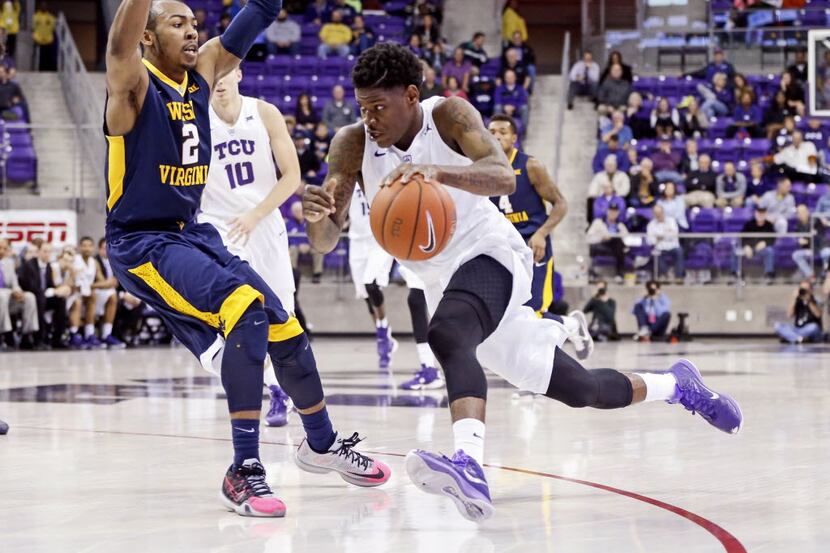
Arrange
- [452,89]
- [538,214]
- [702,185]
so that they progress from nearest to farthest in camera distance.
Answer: [538,214]
[702,185]
[452,89]

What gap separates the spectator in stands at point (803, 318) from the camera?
651 inches

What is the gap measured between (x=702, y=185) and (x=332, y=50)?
7.06 m

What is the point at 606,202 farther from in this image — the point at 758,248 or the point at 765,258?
the point at 765,258

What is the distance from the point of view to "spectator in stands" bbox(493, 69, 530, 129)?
2030cm

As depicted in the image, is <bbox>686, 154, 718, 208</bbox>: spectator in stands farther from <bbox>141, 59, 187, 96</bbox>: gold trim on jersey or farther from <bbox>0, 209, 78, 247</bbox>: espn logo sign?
<bbox>141, 59, 187, 96</bbox>: gold trim on jersey

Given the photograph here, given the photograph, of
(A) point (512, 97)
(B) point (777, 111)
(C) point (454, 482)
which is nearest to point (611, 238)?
(A) point (512, 97)

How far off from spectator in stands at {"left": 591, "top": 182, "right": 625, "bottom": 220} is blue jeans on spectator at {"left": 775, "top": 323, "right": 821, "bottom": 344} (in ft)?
9.06

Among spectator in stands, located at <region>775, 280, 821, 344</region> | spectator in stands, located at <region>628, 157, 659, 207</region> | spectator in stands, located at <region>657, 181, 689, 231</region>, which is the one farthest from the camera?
spectator in stands, located at <region>628, 157, 659, 207</region>

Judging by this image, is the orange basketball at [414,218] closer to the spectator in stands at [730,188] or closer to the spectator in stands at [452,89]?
the spectator in stands at [730,188]

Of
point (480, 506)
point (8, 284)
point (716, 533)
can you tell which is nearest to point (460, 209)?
point (480, 506)

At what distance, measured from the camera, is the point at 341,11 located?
72.6ft

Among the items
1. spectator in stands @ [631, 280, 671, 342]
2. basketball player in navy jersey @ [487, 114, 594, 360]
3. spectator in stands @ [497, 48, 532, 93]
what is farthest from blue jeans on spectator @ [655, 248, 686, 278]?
basketball player in navy jersey @ [487, 114, 594, 360]

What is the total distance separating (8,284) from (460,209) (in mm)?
11309

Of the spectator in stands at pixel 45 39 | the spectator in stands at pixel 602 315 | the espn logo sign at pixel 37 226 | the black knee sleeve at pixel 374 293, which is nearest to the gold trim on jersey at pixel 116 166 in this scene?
the black knee sleeve at pixel 374 293
